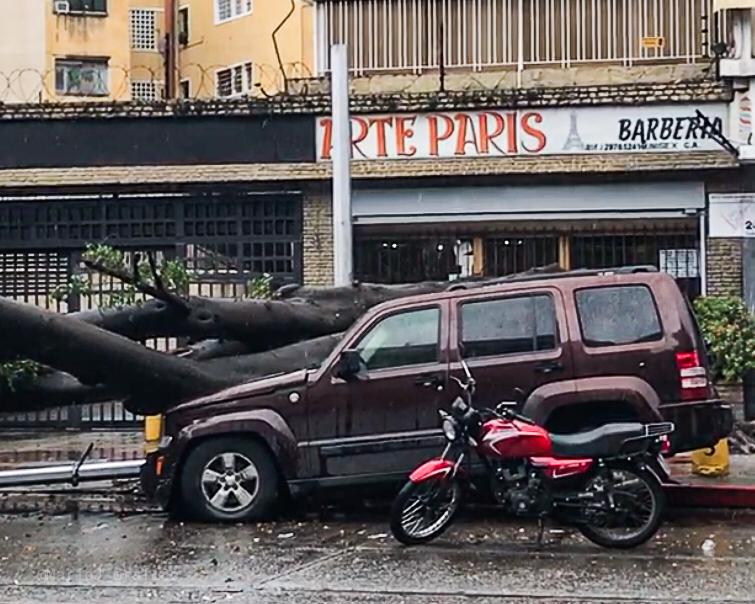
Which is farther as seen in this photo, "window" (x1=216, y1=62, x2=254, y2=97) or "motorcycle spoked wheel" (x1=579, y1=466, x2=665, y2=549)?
"window" (x1=216, y1=62, x2=254, y2=97)

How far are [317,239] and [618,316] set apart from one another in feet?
32.9

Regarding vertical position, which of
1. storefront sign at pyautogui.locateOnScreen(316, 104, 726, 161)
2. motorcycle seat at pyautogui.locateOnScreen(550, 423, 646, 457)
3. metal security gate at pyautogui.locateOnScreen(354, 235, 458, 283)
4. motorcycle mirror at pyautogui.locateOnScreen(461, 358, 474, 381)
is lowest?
motorcycle seat at pyautogui.locateOnScreen(550, 423, 646, 457)

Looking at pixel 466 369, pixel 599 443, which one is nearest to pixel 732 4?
pixel 466 369

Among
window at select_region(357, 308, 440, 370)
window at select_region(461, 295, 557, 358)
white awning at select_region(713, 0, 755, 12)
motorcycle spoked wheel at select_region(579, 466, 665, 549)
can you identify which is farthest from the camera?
white awning at select_region(713, 0, 755, 12)

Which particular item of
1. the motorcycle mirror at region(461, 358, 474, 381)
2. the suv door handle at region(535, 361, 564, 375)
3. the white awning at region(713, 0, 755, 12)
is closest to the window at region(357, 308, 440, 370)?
the motorcycle mirror at region(461, 358, 474, 381)

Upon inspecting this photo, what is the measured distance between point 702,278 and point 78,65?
31038 millimetres

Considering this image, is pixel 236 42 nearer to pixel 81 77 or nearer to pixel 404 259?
pixel 81 77

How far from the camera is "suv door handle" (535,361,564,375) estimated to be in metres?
11.7

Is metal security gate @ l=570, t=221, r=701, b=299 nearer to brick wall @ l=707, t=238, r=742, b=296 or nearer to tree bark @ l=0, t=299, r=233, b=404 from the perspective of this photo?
brick wall @ l=707, t=238, r=742, b=296

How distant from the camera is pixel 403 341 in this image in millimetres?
12031

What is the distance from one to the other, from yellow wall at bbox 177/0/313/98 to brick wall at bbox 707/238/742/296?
69.3 feet

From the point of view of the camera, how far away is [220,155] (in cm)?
2141

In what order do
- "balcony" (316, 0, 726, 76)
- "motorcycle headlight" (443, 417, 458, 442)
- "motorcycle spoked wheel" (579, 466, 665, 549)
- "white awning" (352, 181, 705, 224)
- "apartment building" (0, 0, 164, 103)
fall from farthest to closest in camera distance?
"apartment building" (0, 0, 164, 103) → "balcony" (316, 0, 726, 76) → "white awning" (352, 181, 705, 224) → "motorcycle headlight" (443, 417, 458, 442) → "motorcycle spoked wheel" (579, 466, 665, 549)

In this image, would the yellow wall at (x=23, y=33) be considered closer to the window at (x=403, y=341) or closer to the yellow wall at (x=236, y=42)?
the yellow wall at (x=236, y=42)
